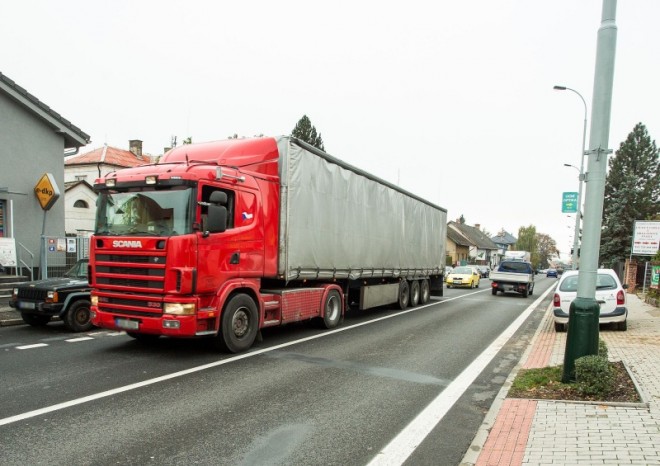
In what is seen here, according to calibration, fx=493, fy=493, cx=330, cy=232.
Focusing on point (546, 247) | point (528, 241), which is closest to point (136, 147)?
point (528, 241)

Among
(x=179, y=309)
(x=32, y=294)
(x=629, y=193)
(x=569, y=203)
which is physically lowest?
(x=32, y=294)

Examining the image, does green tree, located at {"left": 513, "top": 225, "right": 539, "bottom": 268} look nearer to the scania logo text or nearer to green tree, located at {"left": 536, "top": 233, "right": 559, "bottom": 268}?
green tree, located at {"left": 536, "top": 233, "right": 559, "bottom": 268}

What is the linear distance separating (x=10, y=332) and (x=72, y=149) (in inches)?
428

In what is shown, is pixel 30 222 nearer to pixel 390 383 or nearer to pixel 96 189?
pixel 96 189

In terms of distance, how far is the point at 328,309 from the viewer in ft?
36.8

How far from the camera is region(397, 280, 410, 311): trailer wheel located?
15920mm

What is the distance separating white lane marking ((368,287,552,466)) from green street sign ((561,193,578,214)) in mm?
20155

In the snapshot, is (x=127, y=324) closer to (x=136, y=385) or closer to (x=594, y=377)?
(x=136, y=385)

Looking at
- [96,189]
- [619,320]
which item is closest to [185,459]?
[96,189]

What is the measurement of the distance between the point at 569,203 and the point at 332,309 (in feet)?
65.2

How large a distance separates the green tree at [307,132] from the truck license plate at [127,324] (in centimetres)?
4251

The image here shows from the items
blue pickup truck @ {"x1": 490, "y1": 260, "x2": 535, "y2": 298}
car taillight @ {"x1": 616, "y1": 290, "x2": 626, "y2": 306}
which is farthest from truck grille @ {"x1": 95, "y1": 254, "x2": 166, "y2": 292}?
blue pickup truck @ {"x1": 490, "y1": 260, "x2": 535, "y2": 298}

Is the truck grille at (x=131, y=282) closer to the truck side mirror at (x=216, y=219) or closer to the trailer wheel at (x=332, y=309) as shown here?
the truck side mirror at (x=216, y=219)

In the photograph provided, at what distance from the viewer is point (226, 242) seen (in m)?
7.93
